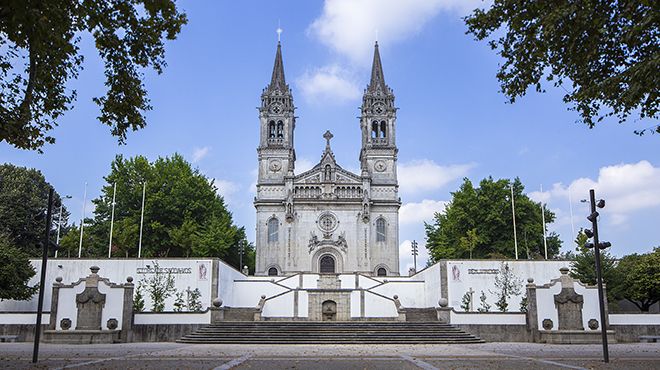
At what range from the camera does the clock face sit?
5834cm

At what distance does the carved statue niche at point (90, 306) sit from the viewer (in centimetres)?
2536

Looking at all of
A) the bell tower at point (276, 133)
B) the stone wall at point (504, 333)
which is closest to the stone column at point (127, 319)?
the stone wall at point (504, 333)

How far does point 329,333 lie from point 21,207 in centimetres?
3434

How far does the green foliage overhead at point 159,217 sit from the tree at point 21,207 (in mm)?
3146

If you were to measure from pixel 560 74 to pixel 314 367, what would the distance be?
8345mm

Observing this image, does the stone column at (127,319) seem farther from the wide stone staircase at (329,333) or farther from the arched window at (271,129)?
the arched window at (271,129)

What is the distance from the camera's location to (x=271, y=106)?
60188 millimetres

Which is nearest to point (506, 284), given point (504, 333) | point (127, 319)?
point (504, 333)

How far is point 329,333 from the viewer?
2472 centimetres

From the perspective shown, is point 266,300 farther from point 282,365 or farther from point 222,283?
point 282,365

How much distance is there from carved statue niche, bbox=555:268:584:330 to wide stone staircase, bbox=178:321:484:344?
3814 millimetres

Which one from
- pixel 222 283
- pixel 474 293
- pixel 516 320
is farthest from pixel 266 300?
pixel 516 320

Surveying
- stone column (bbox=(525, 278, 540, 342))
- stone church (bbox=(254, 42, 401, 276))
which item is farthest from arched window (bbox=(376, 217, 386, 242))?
stone column (bbox=(525, 278, 540, 342))

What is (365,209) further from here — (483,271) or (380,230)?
(483,271)
